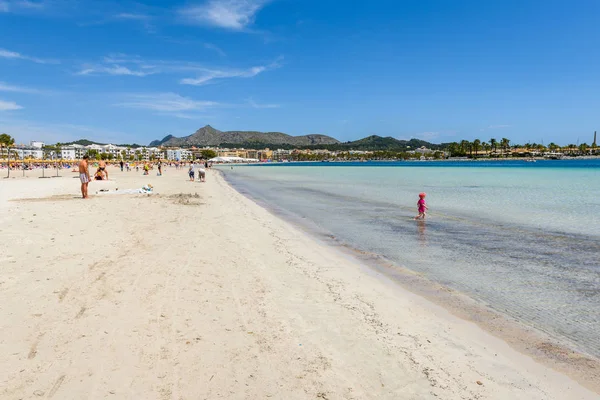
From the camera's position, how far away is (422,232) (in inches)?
462

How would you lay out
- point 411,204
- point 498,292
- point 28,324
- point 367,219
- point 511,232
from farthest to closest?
point 411,204 < point 367,219 < point 511,232 < point 498,292 < point 28,324

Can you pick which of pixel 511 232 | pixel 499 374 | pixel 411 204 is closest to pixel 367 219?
pixel 511 232

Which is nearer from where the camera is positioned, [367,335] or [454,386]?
[454,386]

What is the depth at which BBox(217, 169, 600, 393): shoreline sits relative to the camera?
3.78 metres

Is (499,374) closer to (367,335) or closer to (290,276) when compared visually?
(367,335)

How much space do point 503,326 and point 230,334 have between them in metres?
3.36

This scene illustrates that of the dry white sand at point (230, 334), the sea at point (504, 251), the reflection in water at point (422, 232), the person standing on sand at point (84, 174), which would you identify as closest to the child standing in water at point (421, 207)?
the sea at point (504, 251)

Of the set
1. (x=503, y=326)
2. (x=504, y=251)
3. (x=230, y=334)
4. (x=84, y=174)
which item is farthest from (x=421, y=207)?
(x=84, y=174)

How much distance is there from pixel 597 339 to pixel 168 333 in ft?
15.8

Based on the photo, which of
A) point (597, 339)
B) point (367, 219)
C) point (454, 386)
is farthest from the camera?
point (367, 219)

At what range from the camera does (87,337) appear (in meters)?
3.88

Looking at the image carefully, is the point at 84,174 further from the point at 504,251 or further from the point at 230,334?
the point at 504,251

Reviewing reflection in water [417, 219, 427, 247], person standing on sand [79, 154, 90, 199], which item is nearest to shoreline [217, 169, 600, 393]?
reflection in water [417, 219, 427, 247]

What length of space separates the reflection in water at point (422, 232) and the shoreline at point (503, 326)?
2.32 meters
